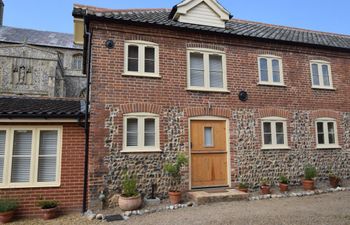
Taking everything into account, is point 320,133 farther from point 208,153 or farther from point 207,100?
point 207,100

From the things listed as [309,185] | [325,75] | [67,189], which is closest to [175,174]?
[67,189]

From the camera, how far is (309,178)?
32.1ft

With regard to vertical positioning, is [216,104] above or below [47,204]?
above

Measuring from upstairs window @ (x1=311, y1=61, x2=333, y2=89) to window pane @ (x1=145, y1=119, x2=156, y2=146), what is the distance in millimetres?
7936

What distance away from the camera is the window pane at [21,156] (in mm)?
7832

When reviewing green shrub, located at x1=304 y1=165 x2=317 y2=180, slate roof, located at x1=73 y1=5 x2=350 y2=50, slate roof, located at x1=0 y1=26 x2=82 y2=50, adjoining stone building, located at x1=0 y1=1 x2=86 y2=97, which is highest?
slate roof, located at x1=0 y1=26 x2=82 y2=50

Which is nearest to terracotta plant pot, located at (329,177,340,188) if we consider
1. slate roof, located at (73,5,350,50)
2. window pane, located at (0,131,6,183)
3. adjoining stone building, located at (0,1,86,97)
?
slate roof, located at (73,5,350,50)

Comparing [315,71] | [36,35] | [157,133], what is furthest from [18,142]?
[36,35]

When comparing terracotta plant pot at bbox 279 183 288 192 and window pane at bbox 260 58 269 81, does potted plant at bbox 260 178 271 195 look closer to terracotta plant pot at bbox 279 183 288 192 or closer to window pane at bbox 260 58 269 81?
terracotta plant pot at bbox 279 183 288 192

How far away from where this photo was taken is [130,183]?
796 centimetres

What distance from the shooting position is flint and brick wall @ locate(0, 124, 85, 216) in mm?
7613

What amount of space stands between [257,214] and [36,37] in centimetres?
4164

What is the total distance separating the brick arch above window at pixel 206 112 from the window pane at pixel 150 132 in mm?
1383

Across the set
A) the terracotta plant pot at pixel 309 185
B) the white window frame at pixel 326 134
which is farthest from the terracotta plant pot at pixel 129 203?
the white window frame at pixel 326 134
